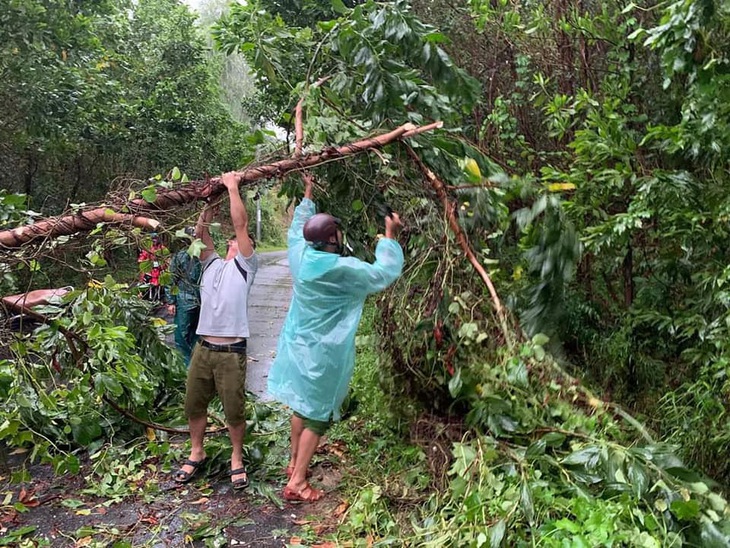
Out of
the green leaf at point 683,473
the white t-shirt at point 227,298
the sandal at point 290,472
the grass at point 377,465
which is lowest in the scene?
the sandal at point 290,472

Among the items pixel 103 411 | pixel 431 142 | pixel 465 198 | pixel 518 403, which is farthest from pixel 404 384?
pixel 103 411

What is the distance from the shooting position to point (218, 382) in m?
3.54

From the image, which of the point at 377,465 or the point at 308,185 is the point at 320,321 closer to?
the point at 308,185

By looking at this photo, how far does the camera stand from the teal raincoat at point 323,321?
3.27 meters

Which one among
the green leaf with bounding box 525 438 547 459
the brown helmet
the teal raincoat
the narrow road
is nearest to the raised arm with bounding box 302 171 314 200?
the teal raincoat

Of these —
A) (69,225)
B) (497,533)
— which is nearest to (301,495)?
(497,533)

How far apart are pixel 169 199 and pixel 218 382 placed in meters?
1.24

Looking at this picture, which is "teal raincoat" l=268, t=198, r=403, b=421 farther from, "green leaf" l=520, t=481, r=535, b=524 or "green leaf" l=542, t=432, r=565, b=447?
"green leaf" l=520, t=481, r=535, b=524

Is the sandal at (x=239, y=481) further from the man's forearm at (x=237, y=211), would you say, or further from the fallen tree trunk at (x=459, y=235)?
the fallen tree trunk at (x=459, y=235)

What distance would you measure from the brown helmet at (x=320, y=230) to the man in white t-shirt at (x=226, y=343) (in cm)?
40

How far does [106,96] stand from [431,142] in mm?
7370

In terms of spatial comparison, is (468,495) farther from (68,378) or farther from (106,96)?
(106,96)

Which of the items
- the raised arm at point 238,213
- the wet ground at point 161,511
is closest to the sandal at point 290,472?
the wet ground at point 161,511

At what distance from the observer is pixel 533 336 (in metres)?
2.98
